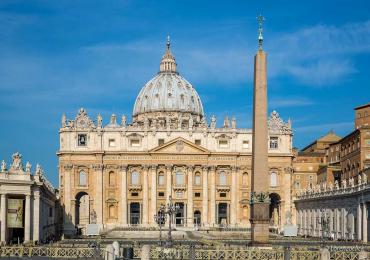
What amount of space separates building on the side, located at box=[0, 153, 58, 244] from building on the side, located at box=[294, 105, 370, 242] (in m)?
22.0

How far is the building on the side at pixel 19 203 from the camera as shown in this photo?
55.8m

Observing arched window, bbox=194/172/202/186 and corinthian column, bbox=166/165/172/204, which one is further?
arched window, bbox=194/172/202/186

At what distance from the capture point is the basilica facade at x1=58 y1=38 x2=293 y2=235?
103 m

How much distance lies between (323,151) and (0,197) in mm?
75895

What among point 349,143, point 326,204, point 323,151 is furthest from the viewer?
point 323,151

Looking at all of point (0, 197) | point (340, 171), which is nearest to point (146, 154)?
point (340, 171)

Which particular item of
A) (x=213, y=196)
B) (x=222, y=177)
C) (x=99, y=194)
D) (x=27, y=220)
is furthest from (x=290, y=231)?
(x=27, y=220)

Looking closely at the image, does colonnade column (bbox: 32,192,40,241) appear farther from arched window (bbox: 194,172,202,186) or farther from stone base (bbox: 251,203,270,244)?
arched window (bbox: 194,172,202,186)

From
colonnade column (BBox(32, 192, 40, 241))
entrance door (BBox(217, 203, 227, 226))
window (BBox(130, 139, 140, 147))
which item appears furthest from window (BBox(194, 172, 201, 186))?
colonnade column (BBox(32, 192, 40, 241))

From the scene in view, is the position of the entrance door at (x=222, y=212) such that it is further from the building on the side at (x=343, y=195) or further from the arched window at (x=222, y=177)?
the building on the side at (x=343, y=195)

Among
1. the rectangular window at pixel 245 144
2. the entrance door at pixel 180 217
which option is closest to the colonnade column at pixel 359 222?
the rectangular window at pixel 245 144

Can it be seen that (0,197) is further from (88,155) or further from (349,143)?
(349,143)

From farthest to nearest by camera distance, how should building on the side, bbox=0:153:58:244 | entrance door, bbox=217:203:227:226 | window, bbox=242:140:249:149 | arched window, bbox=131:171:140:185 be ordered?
window, bbox=242:140:249:149, entrance door, bbox=217:203:227:226, arched window, bbox=131:171:140:185, building on the side, bbox=0:153:58:244

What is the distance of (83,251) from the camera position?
41.4 metres
